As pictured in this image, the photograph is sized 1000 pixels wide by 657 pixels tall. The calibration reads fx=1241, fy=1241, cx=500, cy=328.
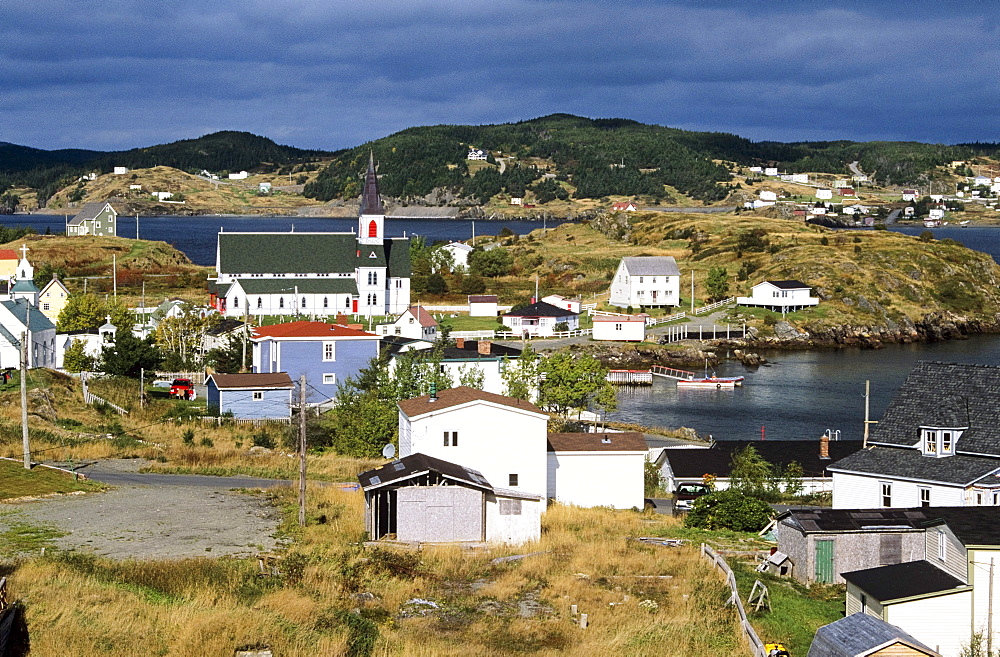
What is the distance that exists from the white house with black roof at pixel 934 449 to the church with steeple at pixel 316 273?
49.2 m

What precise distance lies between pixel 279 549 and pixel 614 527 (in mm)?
7513

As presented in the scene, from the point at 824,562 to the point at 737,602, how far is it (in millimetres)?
4144

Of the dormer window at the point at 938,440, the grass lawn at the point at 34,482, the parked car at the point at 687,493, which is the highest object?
the dormer window at the point at 938,440

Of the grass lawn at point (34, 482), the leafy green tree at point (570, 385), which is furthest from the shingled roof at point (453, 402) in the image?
the leafy green tree at point (570, 385)

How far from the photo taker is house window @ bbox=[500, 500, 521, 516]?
2441 centimetres

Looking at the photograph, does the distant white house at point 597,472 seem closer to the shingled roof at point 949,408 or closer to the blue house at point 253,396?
the shingled roof at point 949,408

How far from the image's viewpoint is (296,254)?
259 ft

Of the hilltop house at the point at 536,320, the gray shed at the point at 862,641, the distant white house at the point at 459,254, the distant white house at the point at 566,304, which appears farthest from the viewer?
the distant white house at the point at 459,254

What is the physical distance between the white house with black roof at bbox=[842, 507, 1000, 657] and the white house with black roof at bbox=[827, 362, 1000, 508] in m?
6.27

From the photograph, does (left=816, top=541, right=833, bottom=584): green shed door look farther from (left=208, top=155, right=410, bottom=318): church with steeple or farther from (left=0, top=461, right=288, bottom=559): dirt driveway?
(left=208, top=155, right=410, bottom=318): church with steeple

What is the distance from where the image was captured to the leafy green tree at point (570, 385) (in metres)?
45.3

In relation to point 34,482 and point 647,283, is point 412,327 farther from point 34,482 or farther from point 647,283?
point 34,482

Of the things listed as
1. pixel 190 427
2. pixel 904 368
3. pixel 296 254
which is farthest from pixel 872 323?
pixel 190 427

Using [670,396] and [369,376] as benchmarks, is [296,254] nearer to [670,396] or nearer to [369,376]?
[670,396]
